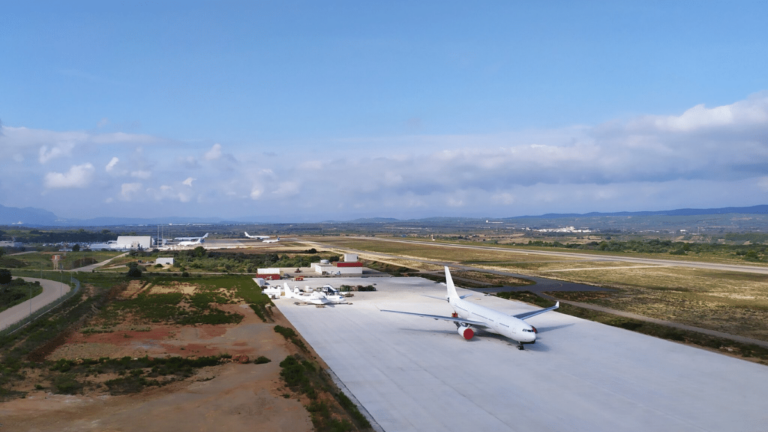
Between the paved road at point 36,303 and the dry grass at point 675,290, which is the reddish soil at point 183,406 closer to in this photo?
the paved road at point 36,303

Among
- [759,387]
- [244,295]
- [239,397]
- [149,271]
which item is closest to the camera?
[239,397]

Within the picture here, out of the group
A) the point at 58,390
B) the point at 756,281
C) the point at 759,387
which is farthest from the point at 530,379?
the point at 756,281

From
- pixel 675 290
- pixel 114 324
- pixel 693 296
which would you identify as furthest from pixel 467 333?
pixel 675 290

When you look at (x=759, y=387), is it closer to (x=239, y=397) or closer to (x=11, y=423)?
(x=239, y=397)

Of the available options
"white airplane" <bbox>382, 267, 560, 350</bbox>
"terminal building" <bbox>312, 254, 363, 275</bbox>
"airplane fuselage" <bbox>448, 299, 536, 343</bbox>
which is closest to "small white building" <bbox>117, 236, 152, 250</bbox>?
"terminal building" <bbox>312, 254, 363, 275</bbox>

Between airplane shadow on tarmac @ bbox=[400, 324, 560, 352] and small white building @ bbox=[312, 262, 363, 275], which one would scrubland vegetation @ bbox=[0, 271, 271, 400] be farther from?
airplane shadow on tarmac @ bbox=[400, 324, 560, 352]

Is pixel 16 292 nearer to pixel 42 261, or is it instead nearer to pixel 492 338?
pixel 42 261
